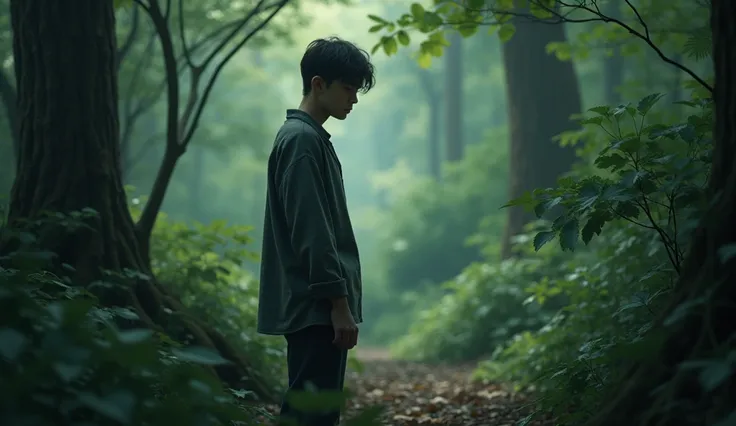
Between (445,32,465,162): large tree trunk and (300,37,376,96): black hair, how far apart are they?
24.3m

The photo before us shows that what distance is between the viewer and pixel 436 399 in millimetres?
6191

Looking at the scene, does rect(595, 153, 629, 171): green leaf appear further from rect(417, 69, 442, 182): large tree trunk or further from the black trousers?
rect(417, 69, 442, 182): large tree trunk

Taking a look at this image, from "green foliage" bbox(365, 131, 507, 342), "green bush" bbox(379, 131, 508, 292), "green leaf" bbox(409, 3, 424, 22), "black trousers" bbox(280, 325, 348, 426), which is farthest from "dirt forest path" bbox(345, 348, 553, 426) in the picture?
"green bush" bbox(379, 131, 508, 292)

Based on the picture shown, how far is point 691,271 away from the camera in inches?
107

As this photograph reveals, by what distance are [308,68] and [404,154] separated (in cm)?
4044

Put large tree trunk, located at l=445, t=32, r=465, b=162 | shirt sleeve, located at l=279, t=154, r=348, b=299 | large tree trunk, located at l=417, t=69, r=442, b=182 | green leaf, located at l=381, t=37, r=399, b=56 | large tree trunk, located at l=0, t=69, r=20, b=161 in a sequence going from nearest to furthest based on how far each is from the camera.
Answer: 1. shirt sleeve, located at l=279, t=154, r=348, b=299
2. green leaf, located at l=381, t=37, r=399, b=56
3. large tree trunk, located at l=0, t=69, r=20, b=161
4. large tree trunk, located at l=445, t=32, r=465, b=162
5. large tree trunk, located at l=417, t=69, r=442, b=182

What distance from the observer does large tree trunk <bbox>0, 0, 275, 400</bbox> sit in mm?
4918

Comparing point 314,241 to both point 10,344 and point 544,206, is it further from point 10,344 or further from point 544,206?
point 10,344

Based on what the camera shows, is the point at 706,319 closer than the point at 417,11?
Yes

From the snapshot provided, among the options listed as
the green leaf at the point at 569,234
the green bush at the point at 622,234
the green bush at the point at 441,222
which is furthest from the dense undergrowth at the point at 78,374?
the green bush at the point at 441,222

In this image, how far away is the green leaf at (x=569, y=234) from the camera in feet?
11.4

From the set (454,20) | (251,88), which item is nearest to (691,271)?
(454,20)

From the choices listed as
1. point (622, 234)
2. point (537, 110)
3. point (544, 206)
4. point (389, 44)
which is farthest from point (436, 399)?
point (537, 110)

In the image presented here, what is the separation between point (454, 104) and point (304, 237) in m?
25.2
